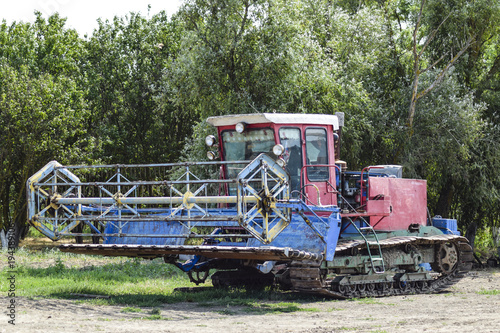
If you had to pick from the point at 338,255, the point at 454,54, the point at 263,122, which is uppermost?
the point at 454,54

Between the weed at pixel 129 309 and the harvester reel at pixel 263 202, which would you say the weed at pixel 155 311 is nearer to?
the weed at pixel 129 309

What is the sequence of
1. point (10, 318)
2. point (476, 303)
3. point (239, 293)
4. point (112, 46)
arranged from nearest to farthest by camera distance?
1. point (10, 318)
2. point (476, 303)
3. point (239, 293)
4. point (112, 46)

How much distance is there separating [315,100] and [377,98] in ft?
13.3

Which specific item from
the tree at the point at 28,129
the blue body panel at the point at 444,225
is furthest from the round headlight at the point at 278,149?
the tree at the point at 28,129

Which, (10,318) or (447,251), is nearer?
(10,318)

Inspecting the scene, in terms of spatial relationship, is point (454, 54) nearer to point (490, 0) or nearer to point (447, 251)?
point (490, 0)

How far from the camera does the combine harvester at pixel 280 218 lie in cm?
1133

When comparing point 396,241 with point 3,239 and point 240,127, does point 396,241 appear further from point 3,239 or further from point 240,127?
point 3,239

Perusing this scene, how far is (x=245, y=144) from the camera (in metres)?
13.9

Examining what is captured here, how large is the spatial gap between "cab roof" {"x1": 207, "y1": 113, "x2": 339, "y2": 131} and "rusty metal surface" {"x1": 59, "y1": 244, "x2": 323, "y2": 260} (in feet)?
9.76

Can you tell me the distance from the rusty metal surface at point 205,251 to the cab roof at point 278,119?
9.76 ft

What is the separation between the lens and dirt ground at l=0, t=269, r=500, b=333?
935 cm

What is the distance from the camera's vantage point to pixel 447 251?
1672cm

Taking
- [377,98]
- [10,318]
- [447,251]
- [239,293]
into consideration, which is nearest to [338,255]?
[239,293]
